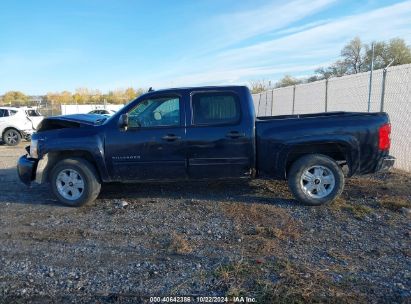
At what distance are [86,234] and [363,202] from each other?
4168 millimetres

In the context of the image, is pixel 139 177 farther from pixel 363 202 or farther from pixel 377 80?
pixel 377 80

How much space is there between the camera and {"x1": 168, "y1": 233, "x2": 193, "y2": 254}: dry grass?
4.41m

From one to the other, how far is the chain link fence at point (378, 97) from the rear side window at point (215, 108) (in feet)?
14.7

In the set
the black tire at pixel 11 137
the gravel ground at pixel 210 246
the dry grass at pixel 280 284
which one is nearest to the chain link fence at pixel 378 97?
the gravel ground at pixel 210 246

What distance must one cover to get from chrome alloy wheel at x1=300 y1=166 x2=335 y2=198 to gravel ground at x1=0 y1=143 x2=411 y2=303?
10.1 inches

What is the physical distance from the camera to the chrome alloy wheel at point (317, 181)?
5984 millimetres

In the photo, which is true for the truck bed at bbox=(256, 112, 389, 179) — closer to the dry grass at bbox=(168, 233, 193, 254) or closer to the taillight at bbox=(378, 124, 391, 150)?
the taillight at bbox=(378, 124, 391, 150)

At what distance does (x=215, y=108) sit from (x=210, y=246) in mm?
2367

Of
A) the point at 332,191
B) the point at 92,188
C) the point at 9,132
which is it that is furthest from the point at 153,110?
the point at 9,132

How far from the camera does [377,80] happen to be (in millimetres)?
9461

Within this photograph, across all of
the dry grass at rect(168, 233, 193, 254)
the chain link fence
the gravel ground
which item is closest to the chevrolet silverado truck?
the gravel ground

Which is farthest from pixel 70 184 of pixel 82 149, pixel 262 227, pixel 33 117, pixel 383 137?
pixel 33 117

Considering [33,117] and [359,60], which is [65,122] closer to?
[33,117]

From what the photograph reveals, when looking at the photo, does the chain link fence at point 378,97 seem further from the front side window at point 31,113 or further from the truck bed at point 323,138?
the front side window at point 31,113
